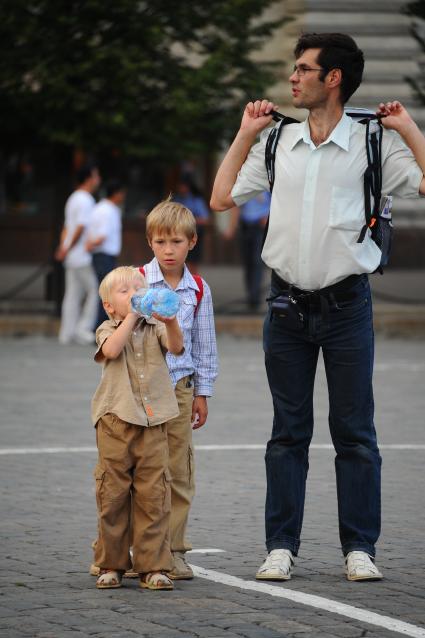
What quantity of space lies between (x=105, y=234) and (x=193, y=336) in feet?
35.5

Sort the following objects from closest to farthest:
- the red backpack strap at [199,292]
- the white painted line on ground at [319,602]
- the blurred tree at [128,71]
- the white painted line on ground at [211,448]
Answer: the white painted line on ground at [319,602] → the red backpack strap at [199,292] → the white painted line on ground at [211,448] → the blurred tree at [128,71]

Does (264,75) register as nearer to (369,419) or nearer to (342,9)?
Result: (342,9)

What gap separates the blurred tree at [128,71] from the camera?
19.1 metres

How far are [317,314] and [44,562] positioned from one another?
1529 mm

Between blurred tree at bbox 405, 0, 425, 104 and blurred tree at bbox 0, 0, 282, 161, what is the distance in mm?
2223

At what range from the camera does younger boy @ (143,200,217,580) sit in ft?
20.3

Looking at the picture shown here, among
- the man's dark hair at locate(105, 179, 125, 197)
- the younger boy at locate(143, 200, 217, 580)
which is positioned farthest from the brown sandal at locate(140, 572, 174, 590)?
the man's dark hair at locate(105, 179, 125, 197)

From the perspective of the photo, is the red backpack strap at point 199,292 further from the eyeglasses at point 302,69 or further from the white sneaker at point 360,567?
the white sneaker at point 360,567

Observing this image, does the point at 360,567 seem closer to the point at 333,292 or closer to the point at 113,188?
the point at 333,292

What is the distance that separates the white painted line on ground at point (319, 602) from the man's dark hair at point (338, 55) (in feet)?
6.28

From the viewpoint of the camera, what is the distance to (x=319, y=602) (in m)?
5.71

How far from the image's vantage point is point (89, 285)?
17.8m

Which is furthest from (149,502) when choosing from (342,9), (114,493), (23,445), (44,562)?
(342,9)

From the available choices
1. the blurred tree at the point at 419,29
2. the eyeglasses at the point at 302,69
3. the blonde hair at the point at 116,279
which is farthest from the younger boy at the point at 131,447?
the blurred tree at the point at 419,29
